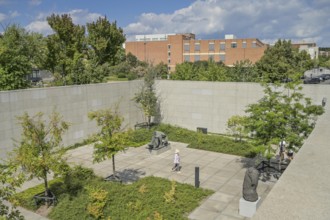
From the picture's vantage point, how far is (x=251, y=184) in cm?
1288

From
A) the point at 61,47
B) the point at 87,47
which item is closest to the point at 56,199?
the point at 61,47

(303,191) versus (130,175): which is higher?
(303,191)

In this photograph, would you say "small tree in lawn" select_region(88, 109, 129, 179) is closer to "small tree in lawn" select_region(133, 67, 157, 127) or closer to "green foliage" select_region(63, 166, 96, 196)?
"green foliage" select_region(63, 166, 96, 196)

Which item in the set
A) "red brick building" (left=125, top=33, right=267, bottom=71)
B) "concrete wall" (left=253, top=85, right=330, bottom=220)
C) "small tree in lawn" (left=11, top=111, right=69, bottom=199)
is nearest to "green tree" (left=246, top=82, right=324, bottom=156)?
"concrete wall" (left=253, top=85, right=330, bottom=220)

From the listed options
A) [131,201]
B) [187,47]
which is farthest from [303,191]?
[187,47]

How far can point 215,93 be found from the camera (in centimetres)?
2745

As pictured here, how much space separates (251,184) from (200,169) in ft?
22.0

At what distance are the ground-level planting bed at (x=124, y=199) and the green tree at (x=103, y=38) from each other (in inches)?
1282

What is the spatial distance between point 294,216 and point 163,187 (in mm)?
11581

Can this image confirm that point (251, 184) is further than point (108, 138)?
No

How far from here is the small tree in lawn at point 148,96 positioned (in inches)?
1116

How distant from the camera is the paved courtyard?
1409cm

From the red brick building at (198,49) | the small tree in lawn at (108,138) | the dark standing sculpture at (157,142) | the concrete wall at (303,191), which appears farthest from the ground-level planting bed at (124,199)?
the red brick building at (198,49)

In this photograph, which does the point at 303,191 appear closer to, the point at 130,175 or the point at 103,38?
the point at 130,175
